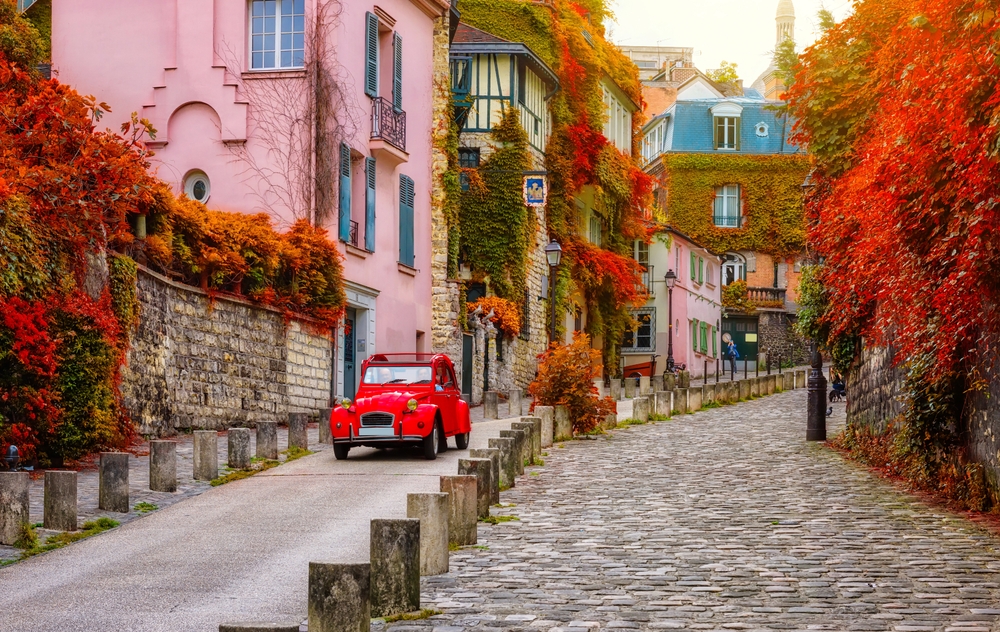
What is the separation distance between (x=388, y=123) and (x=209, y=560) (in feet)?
68.6

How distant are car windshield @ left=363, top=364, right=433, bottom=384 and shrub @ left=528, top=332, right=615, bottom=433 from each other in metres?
3.98

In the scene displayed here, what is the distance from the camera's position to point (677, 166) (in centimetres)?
6544

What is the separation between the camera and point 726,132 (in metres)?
65.9

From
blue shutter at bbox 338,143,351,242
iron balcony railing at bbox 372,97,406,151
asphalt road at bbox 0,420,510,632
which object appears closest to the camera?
asphalt road at bbox 0,420,510,632

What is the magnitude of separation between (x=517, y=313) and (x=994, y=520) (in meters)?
25.6

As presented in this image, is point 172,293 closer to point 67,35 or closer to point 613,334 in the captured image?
point 67,35

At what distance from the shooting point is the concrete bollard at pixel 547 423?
21.6 m

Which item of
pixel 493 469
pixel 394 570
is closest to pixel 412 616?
pixel 394 570

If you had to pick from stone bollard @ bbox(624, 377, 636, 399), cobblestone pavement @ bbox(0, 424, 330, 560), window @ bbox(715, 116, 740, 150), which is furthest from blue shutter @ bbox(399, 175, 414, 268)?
window @ bbox(715, 116, 740, 150)

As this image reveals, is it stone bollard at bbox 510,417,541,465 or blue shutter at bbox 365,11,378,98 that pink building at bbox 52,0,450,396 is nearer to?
blue shutter at bbox 365,11,378,98

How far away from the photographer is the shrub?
77.2 ft

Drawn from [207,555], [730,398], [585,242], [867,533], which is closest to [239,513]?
[207,555]

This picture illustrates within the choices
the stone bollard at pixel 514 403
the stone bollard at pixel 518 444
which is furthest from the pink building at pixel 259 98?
the stone bollard at pixel 518 444

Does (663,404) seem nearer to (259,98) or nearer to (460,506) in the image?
(259,98)
